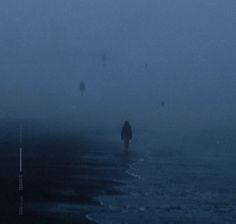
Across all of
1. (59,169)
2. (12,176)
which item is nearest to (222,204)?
(12,176)

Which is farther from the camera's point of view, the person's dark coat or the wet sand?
the person's dark coat

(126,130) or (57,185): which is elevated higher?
(126,130)

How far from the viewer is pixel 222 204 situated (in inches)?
870

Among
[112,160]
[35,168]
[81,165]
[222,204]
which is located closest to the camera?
[222,204]

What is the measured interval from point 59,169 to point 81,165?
11.0 ft

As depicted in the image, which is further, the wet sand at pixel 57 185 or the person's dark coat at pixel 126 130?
the person's dark coat at pixel 126 130

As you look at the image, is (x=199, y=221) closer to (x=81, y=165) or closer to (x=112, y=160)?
(x=81, y=165)

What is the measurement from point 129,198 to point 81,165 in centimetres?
1312

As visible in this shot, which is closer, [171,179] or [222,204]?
[222,204]

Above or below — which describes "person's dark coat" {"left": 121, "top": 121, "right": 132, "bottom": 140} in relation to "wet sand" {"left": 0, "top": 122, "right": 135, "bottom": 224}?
above

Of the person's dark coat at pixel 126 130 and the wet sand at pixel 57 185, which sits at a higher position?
the person's dark coat at pixel 126 130

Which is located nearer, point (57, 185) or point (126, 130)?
point (57, 185)

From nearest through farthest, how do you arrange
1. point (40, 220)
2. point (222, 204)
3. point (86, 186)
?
point (40, 220)
point (222, 204)
point (86, 186)

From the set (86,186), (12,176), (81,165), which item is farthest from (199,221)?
(81,165)
